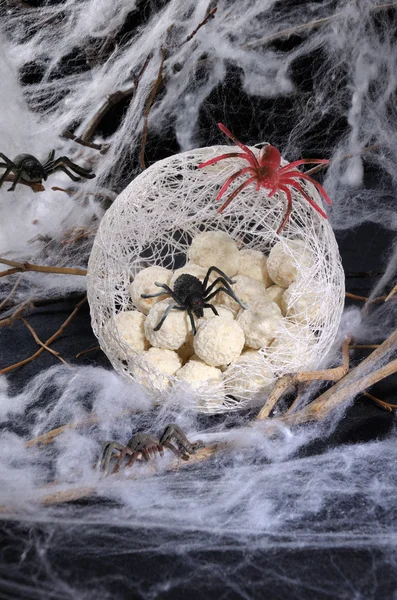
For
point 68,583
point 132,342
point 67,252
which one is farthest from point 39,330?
point 68,583

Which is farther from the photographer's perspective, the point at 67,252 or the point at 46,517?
the point at 67,252

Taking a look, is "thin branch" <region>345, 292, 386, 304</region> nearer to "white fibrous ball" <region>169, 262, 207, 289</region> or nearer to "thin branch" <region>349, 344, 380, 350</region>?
"thin branch" <region>349, 344, 380, 350</region>

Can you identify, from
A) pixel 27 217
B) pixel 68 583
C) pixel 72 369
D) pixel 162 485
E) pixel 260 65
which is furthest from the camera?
pixel 260 65

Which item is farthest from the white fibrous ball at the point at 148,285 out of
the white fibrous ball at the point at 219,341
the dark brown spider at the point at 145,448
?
the dark brown spider at the point at 145,448

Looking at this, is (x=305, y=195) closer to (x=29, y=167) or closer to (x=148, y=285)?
(x=148, y=285)

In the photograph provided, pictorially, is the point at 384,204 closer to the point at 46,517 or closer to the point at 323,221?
Answer: the point at 323,221

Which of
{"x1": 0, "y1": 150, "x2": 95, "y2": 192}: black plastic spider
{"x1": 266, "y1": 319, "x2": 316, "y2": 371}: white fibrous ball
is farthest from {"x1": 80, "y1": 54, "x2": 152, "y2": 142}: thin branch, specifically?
{"x1": 266, "y1": 319, "x2": 316, "y2": 371}: white fibrous ball
